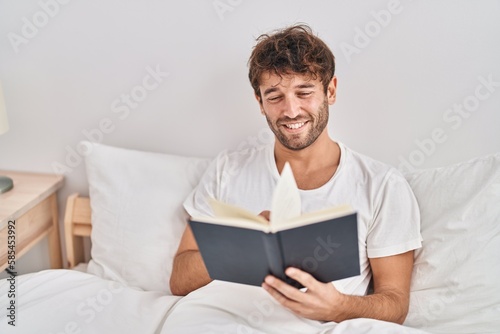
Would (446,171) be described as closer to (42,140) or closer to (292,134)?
(292,134)

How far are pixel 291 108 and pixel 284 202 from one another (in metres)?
0.37

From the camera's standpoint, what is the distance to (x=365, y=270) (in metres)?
1.30

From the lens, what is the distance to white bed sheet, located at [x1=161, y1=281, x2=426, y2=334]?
43.8 inches

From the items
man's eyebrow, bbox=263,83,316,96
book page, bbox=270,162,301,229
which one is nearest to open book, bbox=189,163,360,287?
book page, bbox=270,162,301,229

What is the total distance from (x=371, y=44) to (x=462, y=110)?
1.02 ft

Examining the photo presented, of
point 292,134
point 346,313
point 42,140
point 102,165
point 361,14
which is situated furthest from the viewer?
point 42,140

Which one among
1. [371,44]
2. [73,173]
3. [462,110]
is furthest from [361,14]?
[73,173]

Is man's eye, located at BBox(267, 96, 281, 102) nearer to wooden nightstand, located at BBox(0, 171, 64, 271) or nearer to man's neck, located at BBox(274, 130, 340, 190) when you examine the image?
man's neck, located at BBox(274, 130, 340, 190)

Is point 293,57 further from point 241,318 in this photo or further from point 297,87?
point 241,318

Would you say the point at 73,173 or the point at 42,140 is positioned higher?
the point at 42,140

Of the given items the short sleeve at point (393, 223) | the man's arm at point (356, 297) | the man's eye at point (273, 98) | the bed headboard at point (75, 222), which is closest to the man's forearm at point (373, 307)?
the man's arm at point (356, 297)

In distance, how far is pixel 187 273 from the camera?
133 cm

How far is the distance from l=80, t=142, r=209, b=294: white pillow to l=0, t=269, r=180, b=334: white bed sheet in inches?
3.3

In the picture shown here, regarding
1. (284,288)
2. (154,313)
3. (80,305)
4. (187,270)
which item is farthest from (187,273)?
(284,288)
